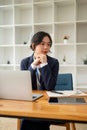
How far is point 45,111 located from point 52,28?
9.60 ft

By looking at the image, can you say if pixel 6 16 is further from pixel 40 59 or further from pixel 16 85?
pixel 16 85

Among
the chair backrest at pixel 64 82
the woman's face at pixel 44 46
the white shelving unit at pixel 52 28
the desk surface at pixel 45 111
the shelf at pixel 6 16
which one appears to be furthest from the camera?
the shelf at pixel 6 16

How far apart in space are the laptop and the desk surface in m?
0.10

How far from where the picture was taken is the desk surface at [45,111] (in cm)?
106

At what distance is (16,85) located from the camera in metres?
1.44

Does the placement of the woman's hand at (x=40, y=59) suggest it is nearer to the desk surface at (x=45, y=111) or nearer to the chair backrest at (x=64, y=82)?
the chair backrest at (x=64, y=82)

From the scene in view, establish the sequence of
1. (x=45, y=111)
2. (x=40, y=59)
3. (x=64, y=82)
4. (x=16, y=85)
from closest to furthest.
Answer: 1. (x=45, y=111)
2. (x=16, y=85)
3. (x=40, y=59)
4. (x=64, y=82)

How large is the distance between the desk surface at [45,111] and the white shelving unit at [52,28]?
8.38 feet

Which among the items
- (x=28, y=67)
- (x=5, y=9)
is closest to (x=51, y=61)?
(x=28, y=67)

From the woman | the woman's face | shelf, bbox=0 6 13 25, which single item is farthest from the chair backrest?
shelf, bbox=0 6 13 25

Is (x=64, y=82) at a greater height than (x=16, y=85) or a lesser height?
lesser

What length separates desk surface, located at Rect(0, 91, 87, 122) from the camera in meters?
1.06

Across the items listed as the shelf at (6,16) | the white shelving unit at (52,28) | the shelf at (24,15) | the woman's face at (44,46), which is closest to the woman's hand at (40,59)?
the woman's face at (44,46)

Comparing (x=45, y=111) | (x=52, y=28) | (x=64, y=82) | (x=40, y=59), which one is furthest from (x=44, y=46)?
(x=52, y=28)
